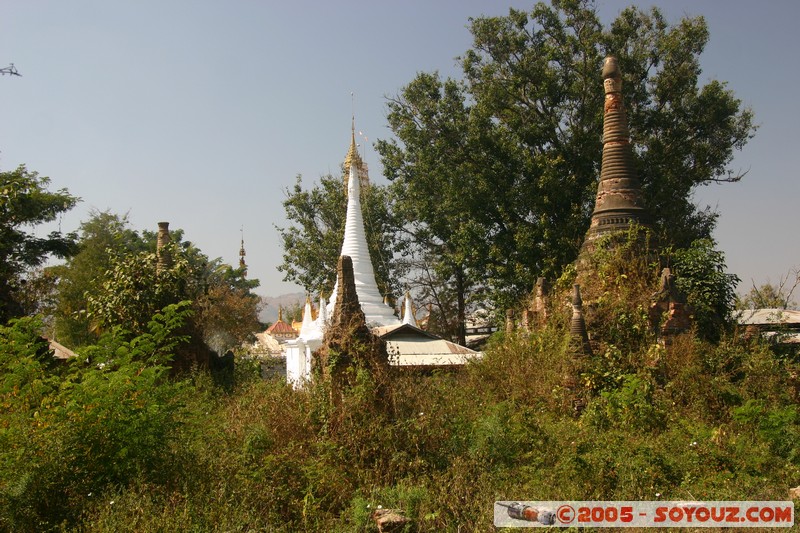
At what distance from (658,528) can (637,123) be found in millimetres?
17605

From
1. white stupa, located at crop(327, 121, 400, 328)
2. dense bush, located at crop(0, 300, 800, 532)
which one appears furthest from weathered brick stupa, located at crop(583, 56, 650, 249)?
white stupa, located at crop(327, 121, 400, 328)

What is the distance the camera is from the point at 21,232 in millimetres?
18656

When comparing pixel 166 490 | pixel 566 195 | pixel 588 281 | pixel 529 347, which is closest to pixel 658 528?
pixel 166 490

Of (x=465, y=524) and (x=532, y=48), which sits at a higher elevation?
(x=532, y=48)

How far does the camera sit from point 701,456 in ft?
26.4

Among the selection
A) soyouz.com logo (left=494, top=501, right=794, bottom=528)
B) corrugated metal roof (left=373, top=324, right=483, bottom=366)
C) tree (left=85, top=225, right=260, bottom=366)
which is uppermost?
tree (left=85, top=225, right=260, bottom=366)

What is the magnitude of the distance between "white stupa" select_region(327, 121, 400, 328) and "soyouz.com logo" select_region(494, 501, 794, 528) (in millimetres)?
14072

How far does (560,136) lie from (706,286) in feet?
34.3

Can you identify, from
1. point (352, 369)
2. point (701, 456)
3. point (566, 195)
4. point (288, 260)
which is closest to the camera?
point (701, 456)

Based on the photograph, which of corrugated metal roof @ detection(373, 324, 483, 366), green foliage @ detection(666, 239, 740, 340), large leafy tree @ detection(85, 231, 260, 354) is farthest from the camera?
corrugated metal roof @ detection(373, 324, 483, 366)

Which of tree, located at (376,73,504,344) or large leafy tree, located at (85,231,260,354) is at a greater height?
tree, located at (376,73,504,344)

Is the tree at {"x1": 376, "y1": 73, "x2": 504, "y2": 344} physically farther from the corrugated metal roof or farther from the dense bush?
the dense bush

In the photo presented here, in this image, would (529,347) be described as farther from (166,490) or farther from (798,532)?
(166,490)

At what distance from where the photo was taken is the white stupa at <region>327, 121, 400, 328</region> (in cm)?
2112
